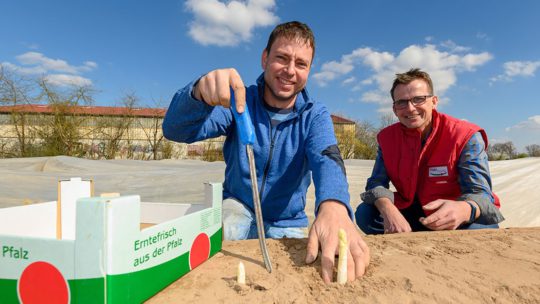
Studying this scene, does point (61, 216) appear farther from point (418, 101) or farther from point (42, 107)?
point (42, 107)

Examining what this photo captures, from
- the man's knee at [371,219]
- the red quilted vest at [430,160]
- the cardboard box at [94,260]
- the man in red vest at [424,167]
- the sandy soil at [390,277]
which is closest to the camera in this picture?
the cardboard box at [94,260]

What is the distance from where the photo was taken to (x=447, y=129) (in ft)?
6.33

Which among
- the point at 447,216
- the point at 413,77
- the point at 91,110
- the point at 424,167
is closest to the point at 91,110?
the point at 91,110

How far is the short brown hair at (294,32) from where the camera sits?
1552 mm

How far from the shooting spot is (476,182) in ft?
5.89

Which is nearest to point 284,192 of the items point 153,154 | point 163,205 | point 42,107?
point 163,205

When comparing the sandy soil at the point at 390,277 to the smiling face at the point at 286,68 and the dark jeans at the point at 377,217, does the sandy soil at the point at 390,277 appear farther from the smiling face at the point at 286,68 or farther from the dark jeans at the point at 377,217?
the dark jeans at the point at 377,217

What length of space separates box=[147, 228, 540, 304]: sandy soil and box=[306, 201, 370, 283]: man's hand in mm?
28

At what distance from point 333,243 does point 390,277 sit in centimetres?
17

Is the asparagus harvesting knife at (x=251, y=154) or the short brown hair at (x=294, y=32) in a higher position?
the short brown hair at (x=294, y=32)

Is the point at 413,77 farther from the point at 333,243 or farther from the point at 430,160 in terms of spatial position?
the point at 333,243

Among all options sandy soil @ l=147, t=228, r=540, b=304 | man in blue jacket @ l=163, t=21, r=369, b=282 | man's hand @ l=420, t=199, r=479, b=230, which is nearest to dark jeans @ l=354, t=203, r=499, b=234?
man's hand @ l=420, t=199, r=479, b=230

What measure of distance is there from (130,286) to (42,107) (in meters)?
8.69

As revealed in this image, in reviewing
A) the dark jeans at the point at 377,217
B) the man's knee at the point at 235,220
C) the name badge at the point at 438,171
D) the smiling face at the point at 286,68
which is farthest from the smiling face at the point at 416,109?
the man's knee at the point at 235,220
